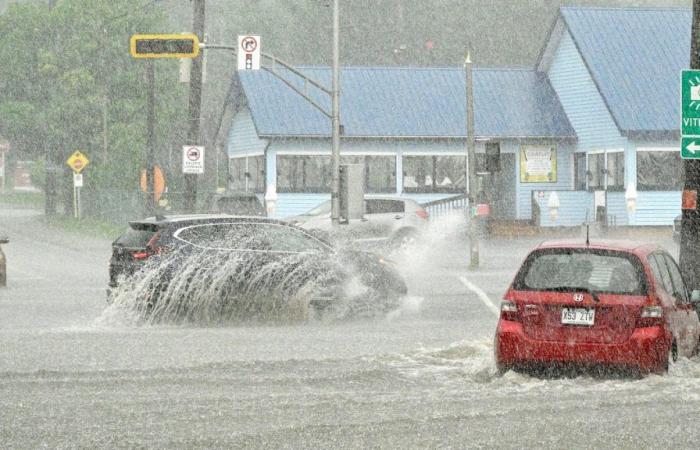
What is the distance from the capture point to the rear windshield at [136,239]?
19.5 meters

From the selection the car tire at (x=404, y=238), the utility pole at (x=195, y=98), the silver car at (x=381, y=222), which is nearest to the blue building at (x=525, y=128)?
the utility pole at (x=195, y=98)

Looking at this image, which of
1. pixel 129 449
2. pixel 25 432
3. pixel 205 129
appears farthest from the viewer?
pixel 205 129

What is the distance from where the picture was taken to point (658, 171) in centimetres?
4731

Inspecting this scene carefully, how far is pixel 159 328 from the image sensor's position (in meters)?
18.5

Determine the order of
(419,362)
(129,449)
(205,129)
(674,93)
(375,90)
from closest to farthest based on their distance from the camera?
1. (129,449)
2. (419,362)
3. (674,93)
4. (375,90)
5. (205,129)

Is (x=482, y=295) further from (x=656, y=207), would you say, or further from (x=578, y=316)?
(x=656, y=207)

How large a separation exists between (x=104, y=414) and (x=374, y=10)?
76.3 meters

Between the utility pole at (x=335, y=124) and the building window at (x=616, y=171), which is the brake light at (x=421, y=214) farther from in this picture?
the building window at (x=616, y=171)

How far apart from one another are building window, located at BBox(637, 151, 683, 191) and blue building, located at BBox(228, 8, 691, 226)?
0.03 metres

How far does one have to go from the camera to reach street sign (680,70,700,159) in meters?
16.8

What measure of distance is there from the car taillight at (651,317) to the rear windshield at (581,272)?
10.0 inches

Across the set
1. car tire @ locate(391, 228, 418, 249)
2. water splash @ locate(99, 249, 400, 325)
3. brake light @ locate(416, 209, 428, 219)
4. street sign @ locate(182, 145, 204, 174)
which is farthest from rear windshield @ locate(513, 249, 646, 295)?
street sign @ locate(182, 145, 204, 174)

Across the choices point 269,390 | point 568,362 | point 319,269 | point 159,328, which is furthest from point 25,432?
point 319,269

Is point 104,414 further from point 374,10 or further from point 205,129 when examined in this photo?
point 374,10
